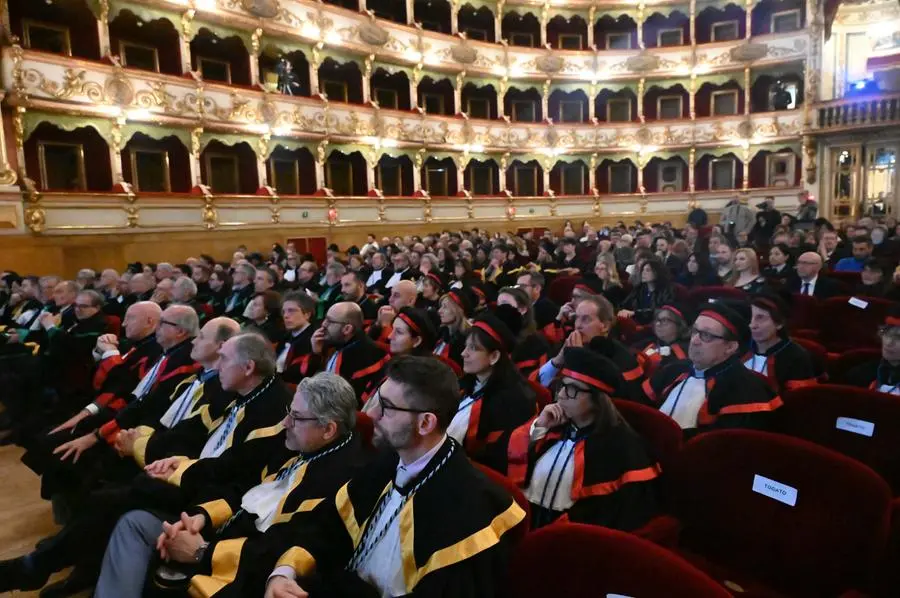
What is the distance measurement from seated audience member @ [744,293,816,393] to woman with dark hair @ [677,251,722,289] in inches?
121

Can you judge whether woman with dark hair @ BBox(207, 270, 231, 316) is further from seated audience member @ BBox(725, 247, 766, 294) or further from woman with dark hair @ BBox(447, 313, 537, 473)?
seated audience member @ BBox(725, 247, 766, 294)

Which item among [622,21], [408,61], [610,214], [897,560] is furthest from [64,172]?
[622,21]

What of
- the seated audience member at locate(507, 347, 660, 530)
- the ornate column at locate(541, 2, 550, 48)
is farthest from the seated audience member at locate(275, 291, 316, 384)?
the ornate column at locate(541, 2, 550, 48)

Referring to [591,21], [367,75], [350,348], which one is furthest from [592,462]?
[591,21]

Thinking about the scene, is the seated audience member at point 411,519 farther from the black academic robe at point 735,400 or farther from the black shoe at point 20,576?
the black academic robe at point 735,400

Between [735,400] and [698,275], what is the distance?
13.4ft

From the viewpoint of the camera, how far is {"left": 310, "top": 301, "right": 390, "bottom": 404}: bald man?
4020 mm

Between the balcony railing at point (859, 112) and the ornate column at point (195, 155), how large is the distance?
17061mm

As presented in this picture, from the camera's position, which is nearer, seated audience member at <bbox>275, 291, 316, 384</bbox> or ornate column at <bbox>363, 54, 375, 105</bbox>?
seated audience member at <bbox>275, 291, 316, 384</bbox>

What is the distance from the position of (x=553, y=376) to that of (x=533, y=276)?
1973 mm

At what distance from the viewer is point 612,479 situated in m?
2.16

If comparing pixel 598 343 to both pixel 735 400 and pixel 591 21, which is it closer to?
pixel 735 400

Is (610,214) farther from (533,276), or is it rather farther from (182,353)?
(182,353)

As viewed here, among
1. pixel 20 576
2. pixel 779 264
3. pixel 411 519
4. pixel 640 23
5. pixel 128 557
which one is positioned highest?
pixel 640 23
